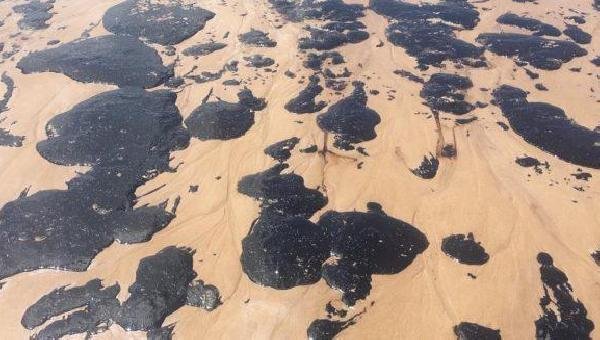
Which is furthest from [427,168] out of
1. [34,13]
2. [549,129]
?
[34,13]

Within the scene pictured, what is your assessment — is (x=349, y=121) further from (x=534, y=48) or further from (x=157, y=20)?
(x=157, y=20)

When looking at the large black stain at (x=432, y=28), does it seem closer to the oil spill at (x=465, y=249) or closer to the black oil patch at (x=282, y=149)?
the black oil patch at (x=282, y=149)

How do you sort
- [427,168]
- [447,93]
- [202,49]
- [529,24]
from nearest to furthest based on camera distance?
[427,168]
[447,93]
[202,49]
[529,24]

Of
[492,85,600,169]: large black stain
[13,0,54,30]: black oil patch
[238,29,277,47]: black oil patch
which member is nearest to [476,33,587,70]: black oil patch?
[492,85,600,169]: large black stain

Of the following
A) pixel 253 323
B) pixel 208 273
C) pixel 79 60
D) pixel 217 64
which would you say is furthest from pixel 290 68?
pixel 253 323

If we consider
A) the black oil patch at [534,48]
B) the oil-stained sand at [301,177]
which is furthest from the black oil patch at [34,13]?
the black oil patch at [534,48]

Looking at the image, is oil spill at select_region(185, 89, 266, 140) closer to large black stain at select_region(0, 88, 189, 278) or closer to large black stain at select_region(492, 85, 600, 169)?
large black stain at select_region(0, 88, 189, 278)
